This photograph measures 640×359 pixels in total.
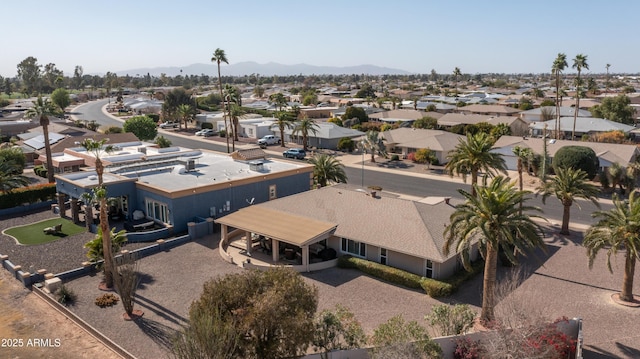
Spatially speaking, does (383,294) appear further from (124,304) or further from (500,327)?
(124,304)

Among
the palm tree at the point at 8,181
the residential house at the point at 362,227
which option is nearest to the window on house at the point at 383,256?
the residential house at the point at 362,227

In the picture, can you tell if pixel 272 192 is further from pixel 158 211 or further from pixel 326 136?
pixel 326 136

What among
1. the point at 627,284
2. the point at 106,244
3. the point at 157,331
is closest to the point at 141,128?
the point at 106,244

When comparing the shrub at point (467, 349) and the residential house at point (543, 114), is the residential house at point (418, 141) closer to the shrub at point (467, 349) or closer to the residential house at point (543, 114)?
the residential house at point (543, 114)

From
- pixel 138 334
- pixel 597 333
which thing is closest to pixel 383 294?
pixel 597 333

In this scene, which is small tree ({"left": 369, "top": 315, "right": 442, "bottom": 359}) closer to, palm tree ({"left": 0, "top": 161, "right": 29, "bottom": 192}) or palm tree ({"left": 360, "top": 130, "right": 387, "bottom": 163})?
palm tree ({"left": 0, "top": 161, "right": 29, "bottom": 192})

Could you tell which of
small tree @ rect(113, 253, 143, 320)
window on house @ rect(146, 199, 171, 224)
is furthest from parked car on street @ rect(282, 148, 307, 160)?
small tree @ rect(113, 253, 143, 320)
